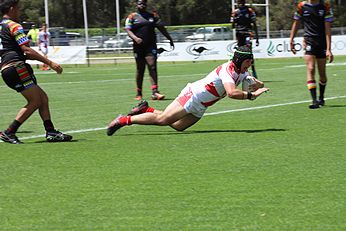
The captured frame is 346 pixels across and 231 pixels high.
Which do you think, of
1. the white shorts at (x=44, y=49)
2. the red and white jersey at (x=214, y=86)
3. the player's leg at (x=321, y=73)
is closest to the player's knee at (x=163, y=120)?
the red and white jersey at (x=214, y=86)

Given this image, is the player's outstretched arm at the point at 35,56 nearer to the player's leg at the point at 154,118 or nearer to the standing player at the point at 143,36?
the player's leg at the point at 154,118

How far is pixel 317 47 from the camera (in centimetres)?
1364

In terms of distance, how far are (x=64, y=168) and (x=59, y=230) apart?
95.0 inches

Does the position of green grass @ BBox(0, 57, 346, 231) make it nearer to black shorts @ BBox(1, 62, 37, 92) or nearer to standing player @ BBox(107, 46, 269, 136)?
standing player @ BBox(107, 46, 269, 136)

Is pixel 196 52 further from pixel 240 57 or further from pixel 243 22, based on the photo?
pixel 240 57

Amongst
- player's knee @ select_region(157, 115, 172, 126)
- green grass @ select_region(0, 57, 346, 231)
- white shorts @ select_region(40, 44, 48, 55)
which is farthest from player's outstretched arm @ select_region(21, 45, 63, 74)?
white shorts @ select_region(40, 44, 48, 55)

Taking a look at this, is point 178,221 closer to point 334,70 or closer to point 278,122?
point 278,122

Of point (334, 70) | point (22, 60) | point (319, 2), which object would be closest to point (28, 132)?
point (22, 60)

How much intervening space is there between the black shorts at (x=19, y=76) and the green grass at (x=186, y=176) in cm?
71

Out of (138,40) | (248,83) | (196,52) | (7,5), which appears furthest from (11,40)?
(196,52)

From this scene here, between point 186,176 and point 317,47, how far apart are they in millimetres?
7111

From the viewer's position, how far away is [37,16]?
88.6 metres

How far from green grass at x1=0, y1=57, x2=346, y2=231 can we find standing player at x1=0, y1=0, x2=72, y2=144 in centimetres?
28

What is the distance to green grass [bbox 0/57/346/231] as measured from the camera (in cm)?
561
